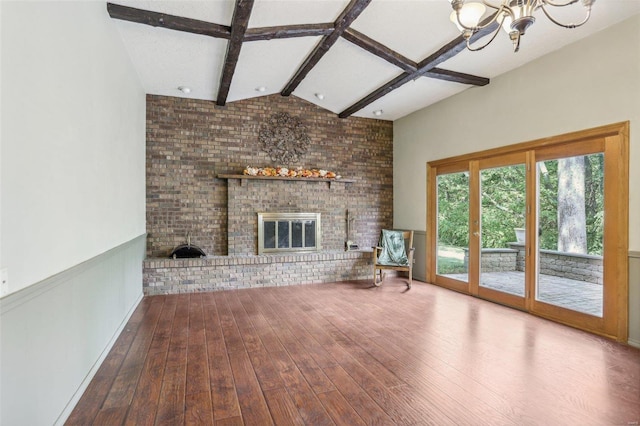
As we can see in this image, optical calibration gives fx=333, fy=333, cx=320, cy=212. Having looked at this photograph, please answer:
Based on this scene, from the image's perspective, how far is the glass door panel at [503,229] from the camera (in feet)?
13.8

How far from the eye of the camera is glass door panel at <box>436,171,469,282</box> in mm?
5078

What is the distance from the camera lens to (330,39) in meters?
3.83

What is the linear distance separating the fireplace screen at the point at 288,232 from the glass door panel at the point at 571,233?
3.46 metres

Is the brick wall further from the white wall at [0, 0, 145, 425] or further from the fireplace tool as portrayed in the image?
the white wall at [0, 0, 145, 425]

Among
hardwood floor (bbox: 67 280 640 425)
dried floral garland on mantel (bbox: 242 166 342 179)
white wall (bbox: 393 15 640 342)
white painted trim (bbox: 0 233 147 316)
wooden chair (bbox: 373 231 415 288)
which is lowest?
hardwood floor (bbox: 67 280 640 425)

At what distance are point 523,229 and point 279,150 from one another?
3.97m

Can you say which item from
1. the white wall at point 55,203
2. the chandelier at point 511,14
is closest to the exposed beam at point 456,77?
the chandelier at point 511,14

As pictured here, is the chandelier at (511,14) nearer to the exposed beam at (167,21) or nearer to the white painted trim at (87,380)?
the exposed beam at (167,21)

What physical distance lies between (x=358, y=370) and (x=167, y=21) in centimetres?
363

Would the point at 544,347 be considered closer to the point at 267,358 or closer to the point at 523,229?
the point at 523,229

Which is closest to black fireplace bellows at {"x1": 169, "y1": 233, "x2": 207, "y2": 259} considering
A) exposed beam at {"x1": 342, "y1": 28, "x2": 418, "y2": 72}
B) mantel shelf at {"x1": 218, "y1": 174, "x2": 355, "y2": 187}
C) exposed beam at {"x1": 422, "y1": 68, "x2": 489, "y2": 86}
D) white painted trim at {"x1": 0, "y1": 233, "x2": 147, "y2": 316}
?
mantel shelf at {"x1": 218, "y1": 174, "x2": 355, "y2": 187}

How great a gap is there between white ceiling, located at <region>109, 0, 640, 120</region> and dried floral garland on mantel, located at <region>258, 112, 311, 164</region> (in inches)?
20.5

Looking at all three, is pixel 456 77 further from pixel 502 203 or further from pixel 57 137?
pixel 57 137

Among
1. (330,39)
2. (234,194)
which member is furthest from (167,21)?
(234,194)
